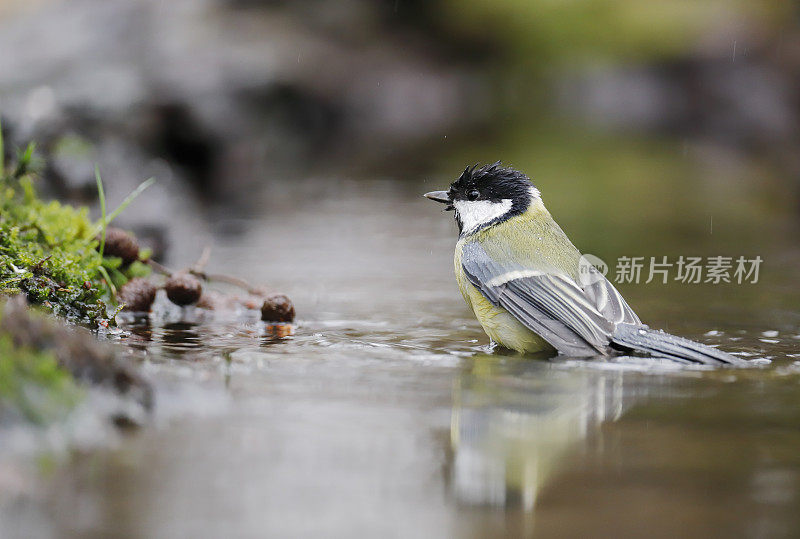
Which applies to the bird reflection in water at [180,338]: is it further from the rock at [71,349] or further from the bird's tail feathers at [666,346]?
the bird's tail feathers at [666,346]

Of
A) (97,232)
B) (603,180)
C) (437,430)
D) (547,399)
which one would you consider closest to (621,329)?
(547,399)

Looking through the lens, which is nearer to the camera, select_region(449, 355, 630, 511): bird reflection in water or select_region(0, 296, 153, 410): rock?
select_region(449, 355, 630, 511): bird reflection in water

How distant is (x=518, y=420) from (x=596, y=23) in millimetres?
20764

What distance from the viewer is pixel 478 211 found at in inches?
182

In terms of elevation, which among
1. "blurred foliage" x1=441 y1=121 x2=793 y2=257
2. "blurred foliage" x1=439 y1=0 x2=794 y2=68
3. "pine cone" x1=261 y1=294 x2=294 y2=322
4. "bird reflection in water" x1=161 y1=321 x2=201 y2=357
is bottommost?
"bird reflection in water" x1=161 y1=321 x2=201 y2=357

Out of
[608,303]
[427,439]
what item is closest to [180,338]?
[427,439]

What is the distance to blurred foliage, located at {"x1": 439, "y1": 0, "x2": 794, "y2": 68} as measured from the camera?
22000mm

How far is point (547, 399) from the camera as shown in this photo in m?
3.29

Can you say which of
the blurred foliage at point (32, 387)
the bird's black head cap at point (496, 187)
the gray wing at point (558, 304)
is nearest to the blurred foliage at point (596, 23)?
the bird's black head cap at point (496, 187)

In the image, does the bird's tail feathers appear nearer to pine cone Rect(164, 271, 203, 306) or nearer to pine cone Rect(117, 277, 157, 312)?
pine cone Rect(164, 271, 203, 306)

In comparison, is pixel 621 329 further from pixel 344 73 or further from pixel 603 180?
pixel 344 73

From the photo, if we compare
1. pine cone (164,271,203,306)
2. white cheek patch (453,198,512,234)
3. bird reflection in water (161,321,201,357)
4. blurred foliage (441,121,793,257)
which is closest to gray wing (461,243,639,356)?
white cheek patch (453,198,512,234)

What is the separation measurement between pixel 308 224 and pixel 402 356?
4.40m

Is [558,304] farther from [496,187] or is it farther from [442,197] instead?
[442,197]
